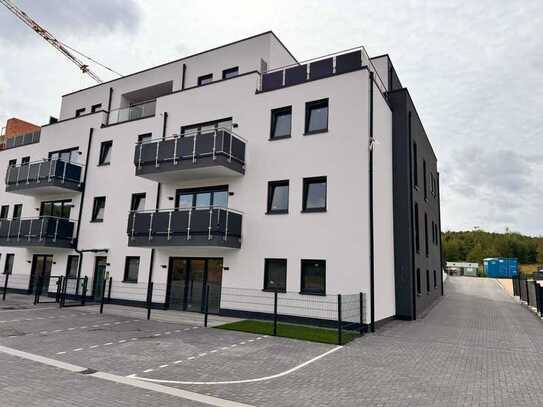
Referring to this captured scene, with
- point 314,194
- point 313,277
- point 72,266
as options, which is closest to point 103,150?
point 72,266

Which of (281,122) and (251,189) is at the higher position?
(281,122)

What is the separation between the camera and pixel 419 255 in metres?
17.3

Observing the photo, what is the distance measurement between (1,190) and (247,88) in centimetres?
1987

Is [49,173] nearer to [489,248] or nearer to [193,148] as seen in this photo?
[193,148]

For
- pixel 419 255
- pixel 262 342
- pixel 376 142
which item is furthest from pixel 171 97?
pixel 419 255

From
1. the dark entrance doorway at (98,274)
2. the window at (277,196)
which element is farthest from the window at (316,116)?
the dark entrance doorway at (98,274)

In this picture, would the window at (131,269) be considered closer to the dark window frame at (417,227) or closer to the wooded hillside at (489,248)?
the dark window frame at (417,227)

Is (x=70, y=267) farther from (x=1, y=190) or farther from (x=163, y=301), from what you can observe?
(x=1, y=190)

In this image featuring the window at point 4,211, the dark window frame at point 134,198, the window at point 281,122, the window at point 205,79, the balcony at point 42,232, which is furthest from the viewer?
the window at point 4,211

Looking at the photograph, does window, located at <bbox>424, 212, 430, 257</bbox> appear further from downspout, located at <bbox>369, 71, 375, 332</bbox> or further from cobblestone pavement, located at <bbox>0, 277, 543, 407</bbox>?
downspout, located at <bbox>369, 71, 375, 332</bbox>

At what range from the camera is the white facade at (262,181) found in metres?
12.8

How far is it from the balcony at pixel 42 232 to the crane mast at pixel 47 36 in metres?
33.1

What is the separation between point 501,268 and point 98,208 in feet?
181

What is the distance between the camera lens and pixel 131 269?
17.4 m
